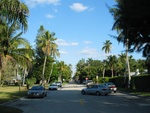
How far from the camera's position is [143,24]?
54.1 feet

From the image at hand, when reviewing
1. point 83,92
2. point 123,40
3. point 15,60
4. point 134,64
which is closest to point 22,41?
point 15,60

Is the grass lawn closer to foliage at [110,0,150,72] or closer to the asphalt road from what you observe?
the asphalt road

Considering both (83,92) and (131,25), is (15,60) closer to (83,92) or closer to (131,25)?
(83,92)

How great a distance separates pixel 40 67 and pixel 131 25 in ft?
267

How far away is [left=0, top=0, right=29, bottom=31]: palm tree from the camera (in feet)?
52.6

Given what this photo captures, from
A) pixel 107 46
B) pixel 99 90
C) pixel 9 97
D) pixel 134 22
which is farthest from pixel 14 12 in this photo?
pixel 107 46

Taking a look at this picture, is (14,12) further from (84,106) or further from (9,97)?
(9,97)

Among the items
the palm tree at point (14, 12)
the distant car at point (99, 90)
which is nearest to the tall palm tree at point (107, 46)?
the distant car at point (99, 90)

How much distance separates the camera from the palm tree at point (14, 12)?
16.0 metres

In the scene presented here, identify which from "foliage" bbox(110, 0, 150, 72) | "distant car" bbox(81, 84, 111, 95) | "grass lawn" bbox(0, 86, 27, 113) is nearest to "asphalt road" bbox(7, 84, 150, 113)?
"grass lawn" bbox(0, 86, 27, 113)

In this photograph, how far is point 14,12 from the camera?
1623 cm

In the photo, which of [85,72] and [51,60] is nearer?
[51,60]

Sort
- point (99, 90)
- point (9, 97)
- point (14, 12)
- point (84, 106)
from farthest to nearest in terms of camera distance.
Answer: point (99, 90) → point (9, 97) → point (84, 106) → point (14, 12)

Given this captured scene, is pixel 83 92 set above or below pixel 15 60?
below
